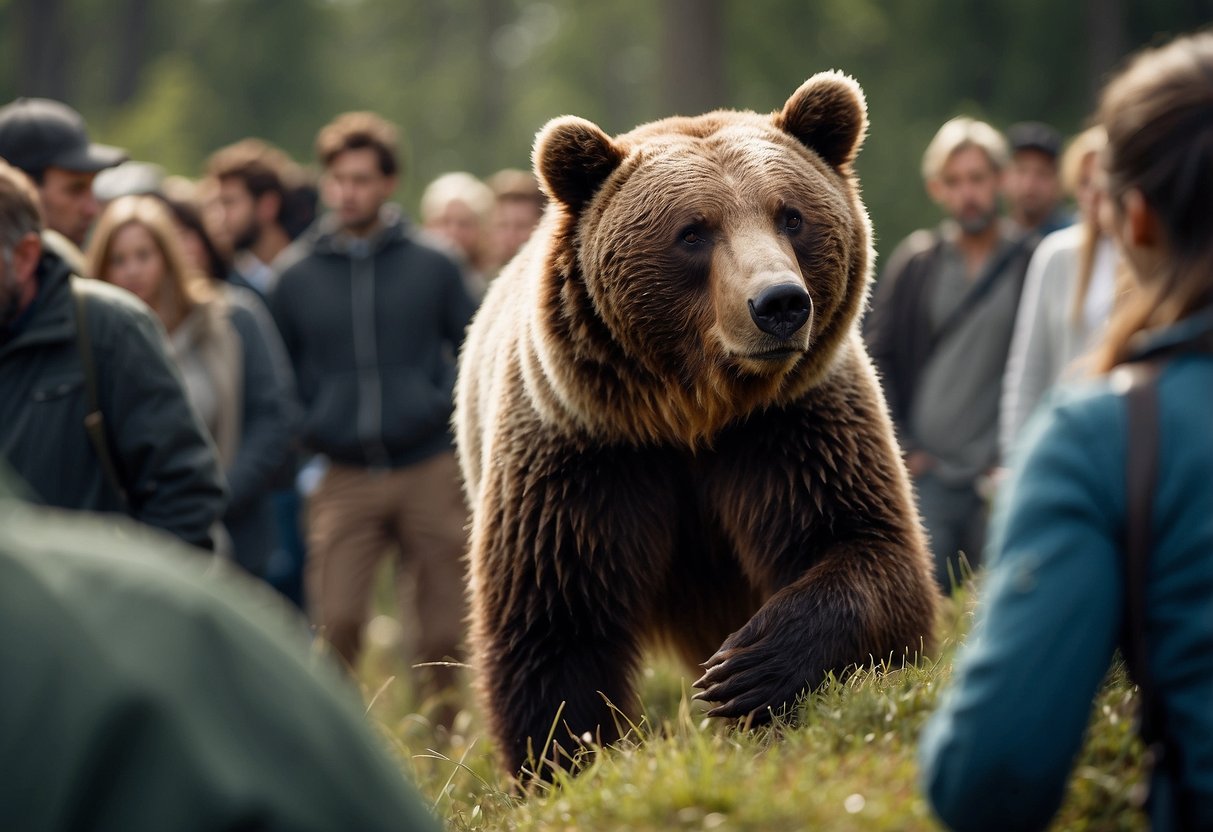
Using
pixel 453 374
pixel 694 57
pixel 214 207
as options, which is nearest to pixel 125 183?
pixel 214 207

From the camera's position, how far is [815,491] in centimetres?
436

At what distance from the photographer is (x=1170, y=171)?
7.30ft

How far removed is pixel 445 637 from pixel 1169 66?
6.28 metres

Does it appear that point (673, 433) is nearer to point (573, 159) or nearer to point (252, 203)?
point (573, 159)

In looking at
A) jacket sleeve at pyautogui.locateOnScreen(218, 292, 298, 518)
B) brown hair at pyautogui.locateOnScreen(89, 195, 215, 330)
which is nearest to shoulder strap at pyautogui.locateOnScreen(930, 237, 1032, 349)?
jacket sleeve at pyautogui.locateOnScreen(218, 292, 298, 518)

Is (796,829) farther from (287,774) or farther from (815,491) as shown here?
(815,491)

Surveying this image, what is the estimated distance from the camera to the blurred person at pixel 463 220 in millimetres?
10320

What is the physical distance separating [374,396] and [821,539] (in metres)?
4.07

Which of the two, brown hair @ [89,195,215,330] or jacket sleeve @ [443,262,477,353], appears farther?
jacket sleeve @ [443,262,477,353]

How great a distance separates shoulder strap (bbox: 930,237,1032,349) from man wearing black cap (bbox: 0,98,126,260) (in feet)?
13.0

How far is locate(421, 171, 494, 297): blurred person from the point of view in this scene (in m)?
10.3

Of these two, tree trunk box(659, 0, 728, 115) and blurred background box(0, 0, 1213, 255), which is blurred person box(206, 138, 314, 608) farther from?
tree trunk box(659, 0, 728, 115)

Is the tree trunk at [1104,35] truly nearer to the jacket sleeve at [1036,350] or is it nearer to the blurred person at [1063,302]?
the blurred person at [1063,302]

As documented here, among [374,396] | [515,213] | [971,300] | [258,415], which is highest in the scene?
[515,213]
